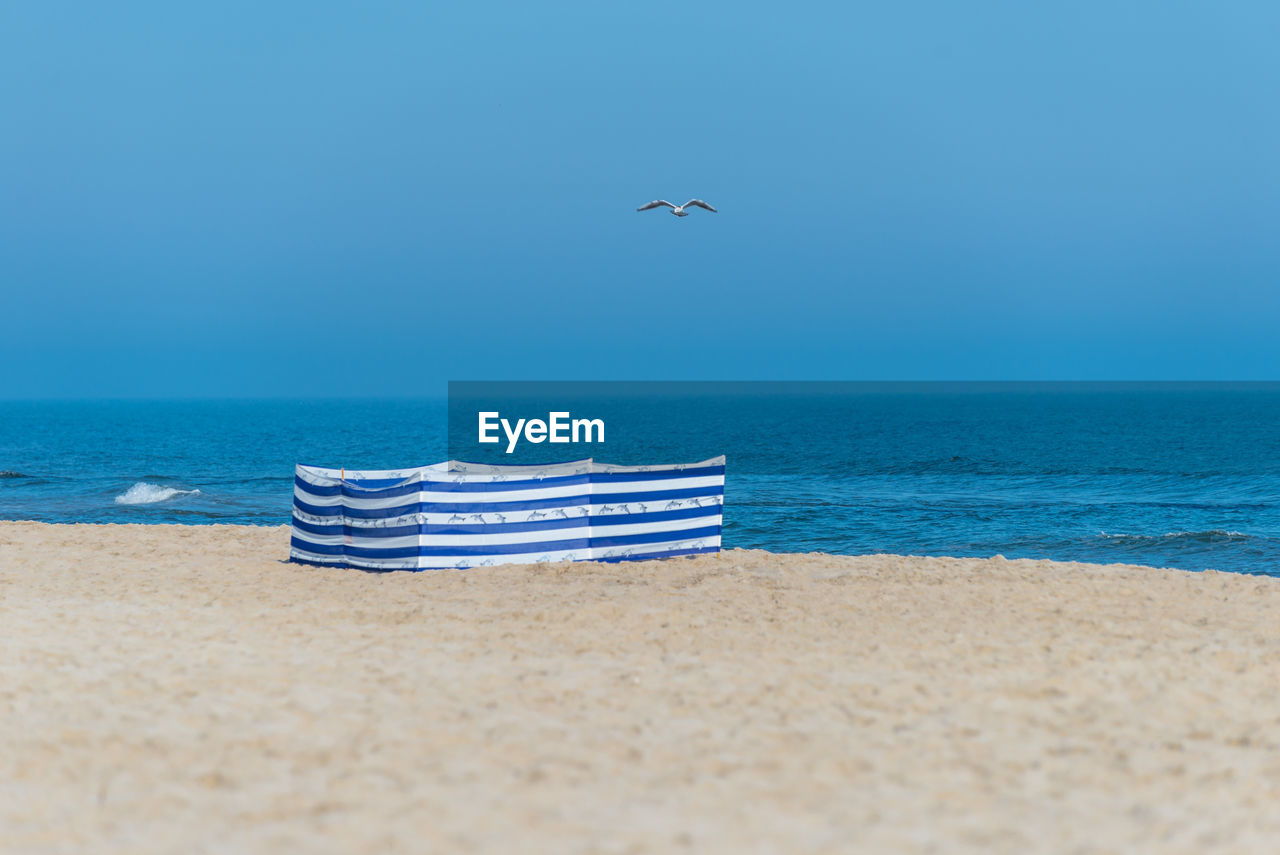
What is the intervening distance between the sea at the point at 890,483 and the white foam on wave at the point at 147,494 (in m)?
0.11

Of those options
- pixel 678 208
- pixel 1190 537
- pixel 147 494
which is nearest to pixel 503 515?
pixel 678 208

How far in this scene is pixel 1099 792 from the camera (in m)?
6.61

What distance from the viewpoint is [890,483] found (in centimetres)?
4384

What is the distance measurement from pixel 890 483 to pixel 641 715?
37253 millimetres

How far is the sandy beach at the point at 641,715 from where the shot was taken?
603cm

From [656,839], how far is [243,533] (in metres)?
16.1

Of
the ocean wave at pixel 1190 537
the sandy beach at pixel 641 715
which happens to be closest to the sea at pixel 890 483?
the ocean wave at pixel 1190 537

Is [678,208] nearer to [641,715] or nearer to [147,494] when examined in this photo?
[641,715]

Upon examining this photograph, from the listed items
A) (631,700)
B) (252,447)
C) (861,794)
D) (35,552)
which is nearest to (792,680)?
(631,700)

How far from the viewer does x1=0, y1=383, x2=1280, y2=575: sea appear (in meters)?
26.3

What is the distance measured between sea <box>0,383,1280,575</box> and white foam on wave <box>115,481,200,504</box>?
0.11 m

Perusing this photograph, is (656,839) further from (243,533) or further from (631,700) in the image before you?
(243,533)

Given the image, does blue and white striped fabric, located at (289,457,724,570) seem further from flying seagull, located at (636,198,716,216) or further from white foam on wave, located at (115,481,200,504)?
white foam on wave, located at (115,481,200,504)

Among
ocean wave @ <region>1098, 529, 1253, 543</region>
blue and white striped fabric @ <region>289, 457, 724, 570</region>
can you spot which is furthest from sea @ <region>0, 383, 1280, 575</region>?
blue and white striped fabric @ <region>289, 457, 724, 570</region>
